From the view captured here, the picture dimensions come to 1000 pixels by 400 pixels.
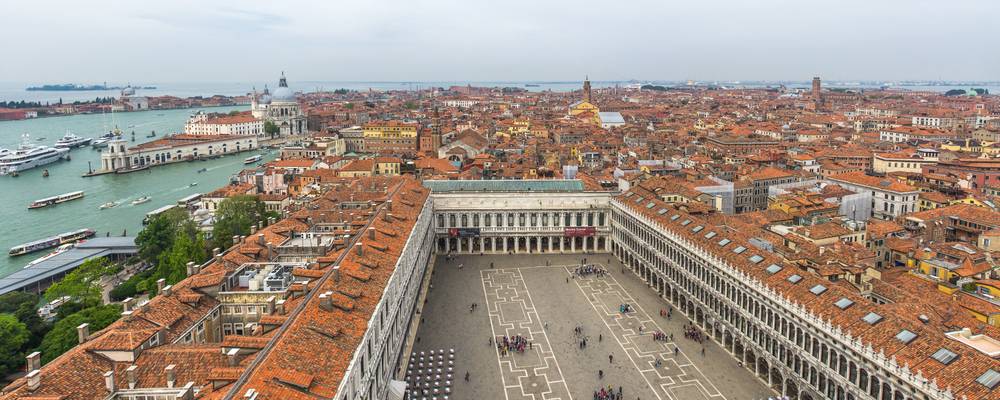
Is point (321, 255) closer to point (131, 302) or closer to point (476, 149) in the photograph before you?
point (131, 302)

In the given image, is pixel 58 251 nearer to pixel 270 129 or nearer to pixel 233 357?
pixel 233 357

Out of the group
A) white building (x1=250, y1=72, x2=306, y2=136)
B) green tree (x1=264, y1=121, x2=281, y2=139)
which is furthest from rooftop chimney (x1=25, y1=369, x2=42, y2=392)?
white building (x1=250, y1=72, x2=306, y2=136)

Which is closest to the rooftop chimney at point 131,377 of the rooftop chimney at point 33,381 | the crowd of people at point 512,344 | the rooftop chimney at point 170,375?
the rooftop chimney at point 170,375

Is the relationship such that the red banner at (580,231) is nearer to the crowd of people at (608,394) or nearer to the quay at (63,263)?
the crowd of people at (608,394)

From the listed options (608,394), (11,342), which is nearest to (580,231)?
(608,394)

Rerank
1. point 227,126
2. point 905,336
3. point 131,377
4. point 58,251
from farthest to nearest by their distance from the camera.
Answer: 1. point 227,126
2. point 58,251
3. point 905,336
4. point 131,377

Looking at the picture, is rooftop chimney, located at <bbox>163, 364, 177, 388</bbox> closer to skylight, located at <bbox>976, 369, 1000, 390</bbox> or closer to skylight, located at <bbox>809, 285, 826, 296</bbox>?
skylight, located at <bbox>809, 285, 826, 296</bbox>

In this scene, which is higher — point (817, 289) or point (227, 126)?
point (227, 126)
